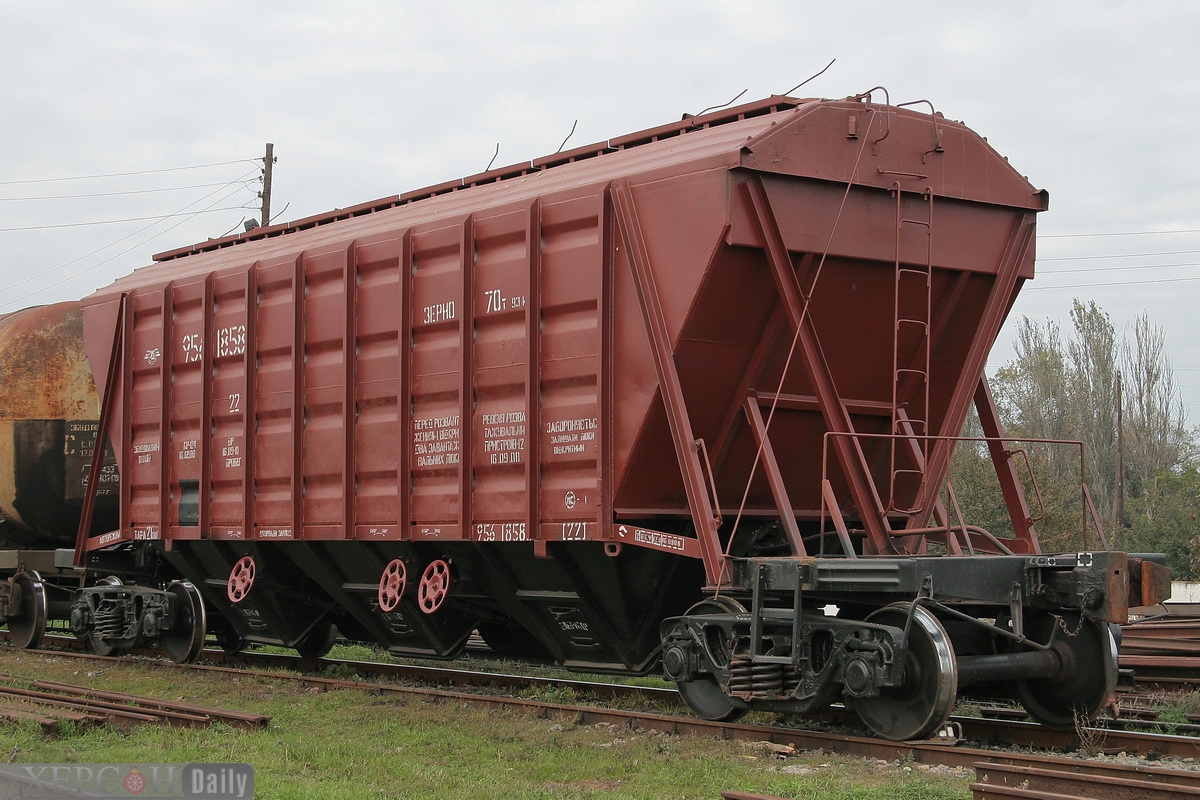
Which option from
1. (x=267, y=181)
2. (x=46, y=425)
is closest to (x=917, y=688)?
(x=46, y=425)

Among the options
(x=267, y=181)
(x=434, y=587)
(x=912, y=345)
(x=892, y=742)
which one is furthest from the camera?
(x=267, y=181)

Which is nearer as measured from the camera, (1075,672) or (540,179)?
(1075,672)

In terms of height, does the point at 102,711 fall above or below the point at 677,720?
below

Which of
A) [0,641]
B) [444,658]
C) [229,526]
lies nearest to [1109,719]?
[444,658]

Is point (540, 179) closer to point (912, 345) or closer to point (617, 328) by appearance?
point (617, 328)

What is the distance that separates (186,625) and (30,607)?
2790 millimetres

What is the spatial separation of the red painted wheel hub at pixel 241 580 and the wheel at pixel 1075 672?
7253mm

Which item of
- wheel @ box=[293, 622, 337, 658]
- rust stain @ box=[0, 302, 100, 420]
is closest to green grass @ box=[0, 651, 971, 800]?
wheel @ box=[293, 622, 337, 658]

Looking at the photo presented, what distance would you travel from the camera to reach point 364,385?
10992 millimetres

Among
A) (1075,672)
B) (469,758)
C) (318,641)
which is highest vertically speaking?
(1075,672)

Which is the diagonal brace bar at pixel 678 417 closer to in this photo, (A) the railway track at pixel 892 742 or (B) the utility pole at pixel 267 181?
(A) the railway track at pixel 892 742

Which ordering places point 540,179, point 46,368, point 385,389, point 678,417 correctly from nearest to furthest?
point 678,417 < point 540,179 < point 385,389 < point 46,368

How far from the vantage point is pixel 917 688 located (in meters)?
7.49

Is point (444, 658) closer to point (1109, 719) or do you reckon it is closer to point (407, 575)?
point (407, 575)
